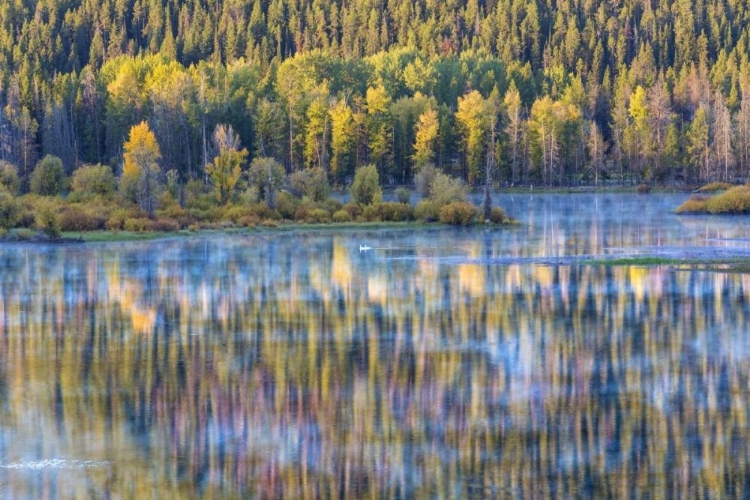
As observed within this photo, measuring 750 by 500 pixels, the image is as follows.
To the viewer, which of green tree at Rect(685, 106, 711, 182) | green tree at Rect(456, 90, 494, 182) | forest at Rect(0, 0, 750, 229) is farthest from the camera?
green tree at Rect(685, 106, 711, 182)

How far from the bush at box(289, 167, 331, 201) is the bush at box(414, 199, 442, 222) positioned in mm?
7632

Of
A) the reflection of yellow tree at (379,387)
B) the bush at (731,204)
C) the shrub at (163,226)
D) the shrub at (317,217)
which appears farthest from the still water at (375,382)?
the bush at (731,204)

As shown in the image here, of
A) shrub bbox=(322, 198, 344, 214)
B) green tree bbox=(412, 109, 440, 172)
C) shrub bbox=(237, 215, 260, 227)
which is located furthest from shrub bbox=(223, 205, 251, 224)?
green tree bbox=(412, 109, 440, 172)

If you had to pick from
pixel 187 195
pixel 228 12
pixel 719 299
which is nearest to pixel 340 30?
pixel 228 12

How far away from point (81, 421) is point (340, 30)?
181921 mm

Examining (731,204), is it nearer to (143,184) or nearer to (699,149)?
(143,184)

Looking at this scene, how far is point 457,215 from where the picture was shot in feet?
187

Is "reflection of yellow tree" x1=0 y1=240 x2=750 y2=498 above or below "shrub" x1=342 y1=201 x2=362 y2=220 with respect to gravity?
below

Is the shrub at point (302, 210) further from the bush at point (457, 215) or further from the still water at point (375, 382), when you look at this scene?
the still water at point (375, 382)

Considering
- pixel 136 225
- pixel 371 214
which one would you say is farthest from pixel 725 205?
pixel 136 225

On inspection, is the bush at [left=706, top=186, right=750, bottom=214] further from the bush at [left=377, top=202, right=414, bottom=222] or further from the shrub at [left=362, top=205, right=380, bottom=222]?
the shrub at [left=362, top=205, right=380, bottom=222]

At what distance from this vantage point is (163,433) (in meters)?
15.8

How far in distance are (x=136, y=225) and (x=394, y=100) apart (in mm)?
86571

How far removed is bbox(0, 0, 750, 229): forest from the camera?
110000 mm
